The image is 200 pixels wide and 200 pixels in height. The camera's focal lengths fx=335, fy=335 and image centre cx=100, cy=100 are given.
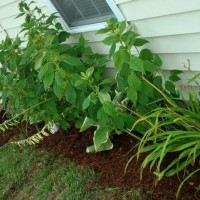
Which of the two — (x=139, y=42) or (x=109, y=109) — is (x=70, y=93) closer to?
(x=109, y=109)

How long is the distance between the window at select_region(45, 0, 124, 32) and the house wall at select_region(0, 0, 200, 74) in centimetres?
18

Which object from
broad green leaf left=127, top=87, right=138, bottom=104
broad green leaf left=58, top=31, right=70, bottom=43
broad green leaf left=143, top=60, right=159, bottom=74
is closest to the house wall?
broad green leaf left=143, top=60, right=159, bottom=74

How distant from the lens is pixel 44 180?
3.32 meters

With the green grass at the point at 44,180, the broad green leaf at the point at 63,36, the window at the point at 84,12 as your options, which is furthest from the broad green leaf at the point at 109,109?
the broad green leaf at the point at 63,36

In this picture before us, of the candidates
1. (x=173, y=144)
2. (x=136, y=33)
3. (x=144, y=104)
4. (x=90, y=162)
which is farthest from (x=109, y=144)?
(x=136, y=33)

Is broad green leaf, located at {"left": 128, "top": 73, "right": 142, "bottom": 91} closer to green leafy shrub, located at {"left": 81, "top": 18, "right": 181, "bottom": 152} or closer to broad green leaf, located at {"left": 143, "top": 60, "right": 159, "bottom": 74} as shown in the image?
green leafy shrub, located at {"left": 81, "top": 18, "right": 181, "bottom": 152}

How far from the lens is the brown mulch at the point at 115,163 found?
7.96 ft

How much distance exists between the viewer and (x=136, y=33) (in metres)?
2.90

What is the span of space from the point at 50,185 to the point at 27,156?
0.85 meters

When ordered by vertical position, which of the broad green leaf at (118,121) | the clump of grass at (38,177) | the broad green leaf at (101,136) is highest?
the broad green leaf at (118,121)

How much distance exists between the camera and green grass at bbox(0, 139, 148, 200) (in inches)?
110

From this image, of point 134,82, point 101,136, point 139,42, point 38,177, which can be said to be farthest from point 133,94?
point 38,177

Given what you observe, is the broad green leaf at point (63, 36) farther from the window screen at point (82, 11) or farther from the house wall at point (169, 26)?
the house wall at point (169, 26)

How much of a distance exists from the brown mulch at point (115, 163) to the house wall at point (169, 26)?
0.87 metres
